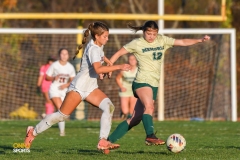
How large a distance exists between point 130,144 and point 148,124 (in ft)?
6.01

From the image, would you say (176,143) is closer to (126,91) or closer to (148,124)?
(148,124)

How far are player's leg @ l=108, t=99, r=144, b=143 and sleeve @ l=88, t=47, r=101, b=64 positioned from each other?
107 centimetres

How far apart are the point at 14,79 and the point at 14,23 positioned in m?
10.0

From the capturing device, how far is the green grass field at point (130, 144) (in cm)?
920

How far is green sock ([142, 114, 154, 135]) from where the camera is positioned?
9.62 metres

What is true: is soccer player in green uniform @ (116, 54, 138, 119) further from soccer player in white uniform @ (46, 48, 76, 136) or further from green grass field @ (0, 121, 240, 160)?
soccer player in white uniform @ (46, 48, 76, 136)

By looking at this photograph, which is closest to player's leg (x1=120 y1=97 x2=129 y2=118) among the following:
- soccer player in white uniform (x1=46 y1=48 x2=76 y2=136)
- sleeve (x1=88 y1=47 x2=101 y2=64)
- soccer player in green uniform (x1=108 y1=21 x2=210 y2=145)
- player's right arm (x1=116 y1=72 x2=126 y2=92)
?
player's right arm (x1=116 y1=72 x2=126 y2=92)

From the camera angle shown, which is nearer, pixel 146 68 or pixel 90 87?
pixel 90 87

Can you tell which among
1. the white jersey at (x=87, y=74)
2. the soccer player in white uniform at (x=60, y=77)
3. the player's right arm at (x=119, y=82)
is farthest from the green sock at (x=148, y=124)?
the player's right arm at (x=119, y=82)

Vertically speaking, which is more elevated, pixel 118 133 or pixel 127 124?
pixel 127 124

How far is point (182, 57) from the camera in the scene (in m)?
21.8

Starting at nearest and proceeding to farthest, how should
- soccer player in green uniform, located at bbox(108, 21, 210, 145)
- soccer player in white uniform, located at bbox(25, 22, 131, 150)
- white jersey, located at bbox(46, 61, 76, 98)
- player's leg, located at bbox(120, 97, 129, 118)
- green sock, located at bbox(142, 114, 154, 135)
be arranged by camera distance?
soccer player in white uniform, located at bbox(25, 22, 131, 150)
green sock, located at bbox(142, 114, 154, 135)
soccer player in green uniform, located at bbox(108, 21, 210, 145)
white jersey, located at bbox(46, 61, 76, 98)
player's leg, located at bbox(120, 97, 129, 118)

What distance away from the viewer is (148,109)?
32.2ft

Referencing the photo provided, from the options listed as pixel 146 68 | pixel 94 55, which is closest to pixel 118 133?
pixel 146 68
